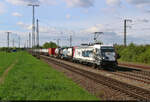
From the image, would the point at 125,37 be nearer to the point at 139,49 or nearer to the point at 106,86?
the point at 139,49

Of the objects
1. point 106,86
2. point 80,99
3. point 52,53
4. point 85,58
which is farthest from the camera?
point 52,53

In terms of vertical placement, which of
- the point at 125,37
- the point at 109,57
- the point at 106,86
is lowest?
the point at 106,86

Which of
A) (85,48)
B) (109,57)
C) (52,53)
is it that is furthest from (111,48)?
(52,53)

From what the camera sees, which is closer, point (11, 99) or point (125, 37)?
point (11, 99)

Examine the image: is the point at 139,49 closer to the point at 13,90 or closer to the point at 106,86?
the point at 106,86

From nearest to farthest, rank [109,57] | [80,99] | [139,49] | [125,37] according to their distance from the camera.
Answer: [80,99]
[109,57]
[139,49]
[125,37]

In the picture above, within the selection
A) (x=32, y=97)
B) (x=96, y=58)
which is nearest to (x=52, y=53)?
(x=96, y=58)

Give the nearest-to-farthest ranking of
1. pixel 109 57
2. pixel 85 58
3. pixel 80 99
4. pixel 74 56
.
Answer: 1. pixel 80 99
2. pixel 109 57
3. pixel 85 58
4. pixel 74 56

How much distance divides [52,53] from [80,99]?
226ft

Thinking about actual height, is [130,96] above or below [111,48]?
below

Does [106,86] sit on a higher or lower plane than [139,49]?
lower

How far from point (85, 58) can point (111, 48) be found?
7.32 meters

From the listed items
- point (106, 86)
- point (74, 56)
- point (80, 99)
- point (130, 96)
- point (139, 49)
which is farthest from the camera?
point (74, 56)

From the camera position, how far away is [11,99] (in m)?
10.9
